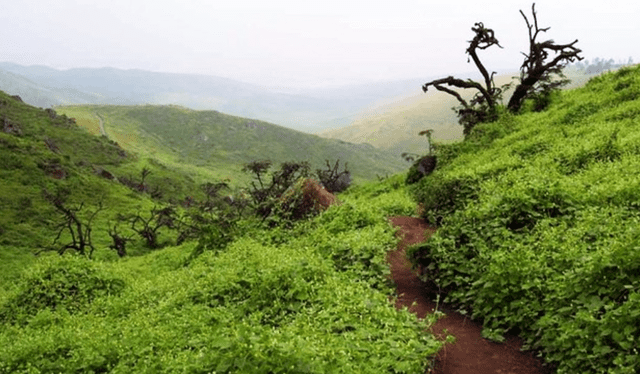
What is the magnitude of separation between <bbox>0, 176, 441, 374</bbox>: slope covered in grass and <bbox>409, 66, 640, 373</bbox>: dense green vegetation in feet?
6.44

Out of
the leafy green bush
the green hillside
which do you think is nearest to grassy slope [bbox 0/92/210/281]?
the leafy green bush

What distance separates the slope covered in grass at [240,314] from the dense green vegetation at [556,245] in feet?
6.44

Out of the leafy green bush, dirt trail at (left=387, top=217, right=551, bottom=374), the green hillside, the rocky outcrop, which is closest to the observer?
the green hillside

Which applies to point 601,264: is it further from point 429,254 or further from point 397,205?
point 397,205

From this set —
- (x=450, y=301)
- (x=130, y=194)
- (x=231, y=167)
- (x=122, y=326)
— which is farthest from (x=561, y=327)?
(x=231, y=167)

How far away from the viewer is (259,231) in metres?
19.7

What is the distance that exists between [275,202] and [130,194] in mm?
77249

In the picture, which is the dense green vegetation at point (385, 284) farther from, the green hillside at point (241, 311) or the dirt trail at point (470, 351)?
the dirt trail at point (470, 351)

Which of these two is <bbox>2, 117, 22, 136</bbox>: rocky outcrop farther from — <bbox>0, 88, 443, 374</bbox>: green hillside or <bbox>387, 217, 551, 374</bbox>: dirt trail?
<bbox>387, 217, 551, 374</bbox>: dirt trail

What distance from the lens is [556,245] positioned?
31.8 feet

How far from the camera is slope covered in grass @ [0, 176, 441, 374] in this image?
7.36m

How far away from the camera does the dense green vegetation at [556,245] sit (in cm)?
711

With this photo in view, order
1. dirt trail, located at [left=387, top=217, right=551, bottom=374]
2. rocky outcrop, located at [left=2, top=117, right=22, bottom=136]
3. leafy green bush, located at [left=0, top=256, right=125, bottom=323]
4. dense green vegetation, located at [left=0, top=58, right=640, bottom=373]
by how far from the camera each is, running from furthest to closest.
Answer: rocky outcrop, located at [left=2, top=117, right=22, bottom=136]
leafy green bush, located at [left=0, top=256, right=125, bottom=323]
dirt trail, located at [left=387, top=217, right=551, bottom=374]
dense green vegetation, located at [left=0, top=58, right=640, bottom=373]

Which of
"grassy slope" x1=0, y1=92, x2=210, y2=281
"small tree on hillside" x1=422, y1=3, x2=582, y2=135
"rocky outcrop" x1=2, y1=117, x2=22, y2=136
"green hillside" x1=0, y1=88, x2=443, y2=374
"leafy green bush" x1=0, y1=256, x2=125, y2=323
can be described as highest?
"small tree on hillside" x1=422, y1=3, x2=582, y2=135
